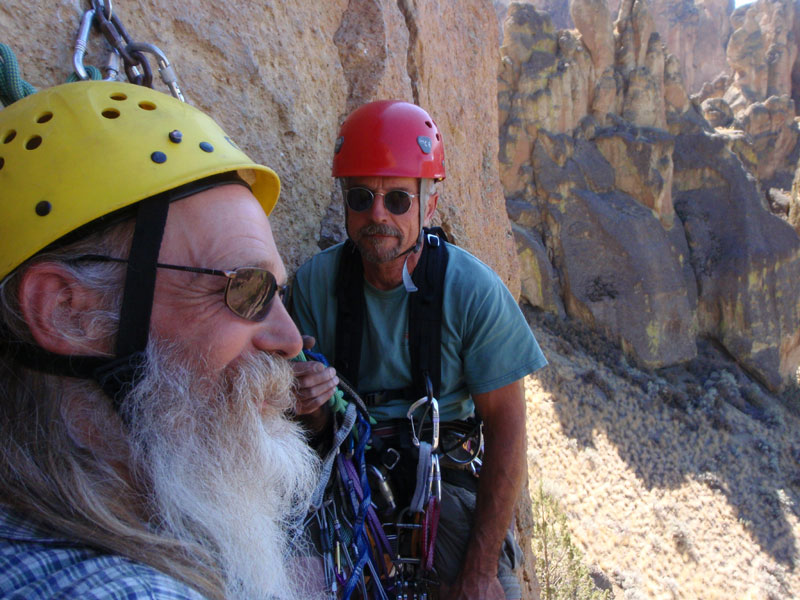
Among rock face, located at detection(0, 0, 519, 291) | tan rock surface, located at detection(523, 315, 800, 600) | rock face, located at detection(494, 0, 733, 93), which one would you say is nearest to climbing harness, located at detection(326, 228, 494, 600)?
rock face, located at detection(0, 0, 519, 291)

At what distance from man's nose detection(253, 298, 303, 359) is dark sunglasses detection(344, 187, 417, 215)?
0.87m

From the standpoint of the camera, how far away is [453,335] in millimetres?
2154

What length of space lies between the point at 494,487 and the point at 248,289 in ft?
4.47

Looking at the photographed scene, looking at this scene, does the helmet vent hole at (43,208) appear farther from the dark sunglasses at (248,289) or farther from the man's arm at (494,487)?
the man's arm at (494,487)

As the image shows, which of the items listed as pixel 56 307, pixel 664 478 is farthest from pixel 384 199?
pixel 664 478

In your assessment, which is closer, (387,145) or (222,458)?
(222,458)

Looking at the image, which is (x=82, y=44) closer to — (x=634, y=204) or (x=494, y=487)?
(x=494, y=487)

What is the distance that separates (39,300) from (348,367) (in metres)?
1.22

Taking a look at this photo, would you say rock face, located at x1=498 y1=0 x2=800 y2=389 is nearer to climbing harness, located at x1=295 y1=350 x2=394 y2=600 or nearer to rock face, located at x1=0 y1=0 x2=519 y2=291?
rock face, located at x1=0 y1=0 x2=519 y2=291

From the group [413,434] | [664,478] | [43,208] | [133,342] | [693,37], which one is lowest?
[664,478]

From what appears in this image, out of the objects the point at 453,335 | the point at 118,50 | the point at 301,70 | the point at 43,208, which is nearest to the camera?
the point at 43,208

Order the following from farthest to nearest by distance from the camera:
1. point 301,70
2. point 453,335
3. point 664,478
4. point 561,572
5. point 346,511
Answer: point 664,478 → point 561,572 → point 301,70 → point 453,335 → point 346,511

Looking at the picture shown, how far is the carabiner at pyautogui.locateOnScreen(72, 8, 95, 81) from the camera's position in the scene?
154cm

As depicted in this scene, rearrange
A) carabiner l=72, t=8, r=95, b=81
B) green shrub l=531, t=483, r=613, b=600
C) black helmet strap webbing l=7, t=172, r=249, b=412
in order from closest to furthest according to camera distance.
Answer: black helmet strap webbing l=7, t=172, r=249, b=412 → carabiner l=72, t=8, r=95, b=81 → green shrub l=531, t=483, r=613, b=600
